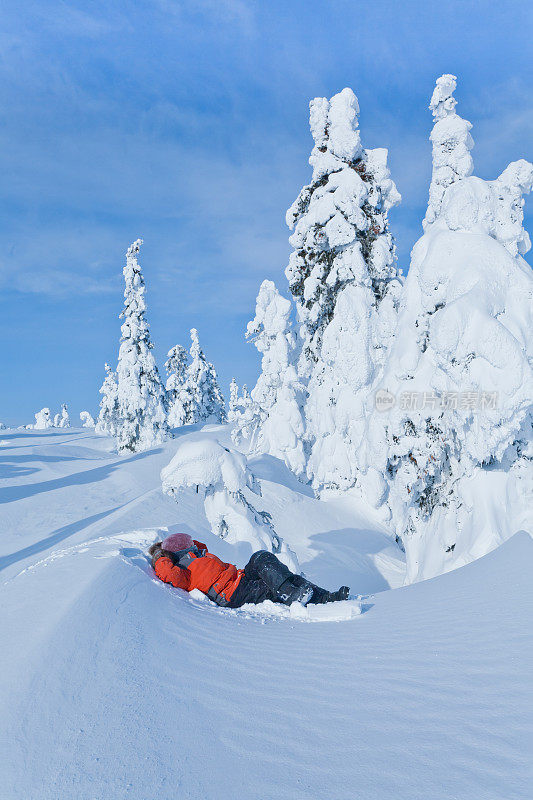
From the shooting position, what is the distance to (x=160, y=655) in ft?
9.78

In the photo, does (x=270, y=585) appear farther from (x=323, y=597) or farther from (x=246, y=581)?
(x=323, y=597)

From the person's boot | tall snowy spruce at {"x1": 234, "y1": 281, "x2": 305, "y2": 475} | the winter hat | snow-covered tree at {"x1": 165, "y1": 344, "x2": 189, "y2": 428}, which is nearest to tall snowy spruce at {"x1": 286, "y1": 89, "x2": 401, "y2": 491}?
tall snowy spruce at {"x1": 234, "y1": 281, "x2": 305, "y2": 475}

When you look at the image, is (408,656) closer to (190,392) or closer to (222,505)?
(222,505)

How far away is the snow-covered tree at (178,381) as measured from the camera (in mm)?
46469

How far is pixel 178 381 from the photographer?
47.5 metres

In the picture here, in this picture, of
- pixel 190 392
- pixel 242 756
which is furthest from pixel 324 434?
pixel 190 392

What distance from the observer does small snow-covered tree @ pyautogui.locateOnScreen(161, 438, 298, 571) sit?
25.5ft

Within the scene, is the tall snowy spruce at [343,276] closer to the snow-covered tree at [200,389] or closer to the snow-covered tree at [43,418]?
the snow-covered tree at [200,389]

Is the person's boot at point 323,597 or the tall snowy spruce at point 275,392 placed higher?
the tall snowy spruce at point 275,392

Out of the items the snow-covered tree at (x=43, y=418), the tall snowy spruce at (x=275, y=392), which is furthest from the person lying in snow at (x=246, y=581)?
the snow-covered tree at (x=43, y=418)

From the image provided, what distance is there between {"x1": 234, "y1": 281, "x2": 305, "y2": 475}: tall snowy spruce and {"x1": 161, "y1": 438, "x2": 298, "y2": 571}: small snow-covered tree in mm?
11123

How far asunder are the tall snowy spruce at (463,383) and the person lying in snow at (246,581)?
5.84 m

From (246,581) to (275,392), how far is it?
1617 centimetres

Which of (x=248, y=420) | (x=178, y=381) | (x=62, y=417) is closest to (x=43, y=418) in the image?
(x=62, y=417)
